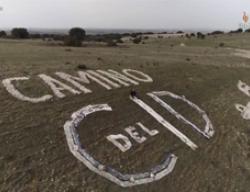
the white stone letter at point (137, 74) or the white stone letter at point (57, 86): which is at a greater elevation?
the white stone letter at point (57, 86)

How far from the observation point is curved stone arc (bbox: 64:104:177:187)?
47.4 ft

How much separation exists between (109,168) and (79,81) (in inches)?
291

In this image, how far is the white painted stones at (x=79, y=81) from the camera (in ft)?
59.4

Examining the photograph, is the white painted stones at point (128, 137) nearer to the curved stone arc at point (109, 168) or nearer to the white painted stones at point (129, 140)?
the white painted stones at point (129, 140)

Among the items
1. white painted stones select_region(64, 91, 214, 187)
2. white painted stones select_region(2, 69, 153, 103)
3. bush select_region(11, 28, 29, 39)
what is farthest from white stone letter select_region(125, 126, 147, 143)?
bush select_region(11, 28, 29, 39)

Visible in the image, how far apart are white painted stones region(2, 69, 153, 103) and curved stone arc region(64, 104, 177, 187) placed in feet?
7.46

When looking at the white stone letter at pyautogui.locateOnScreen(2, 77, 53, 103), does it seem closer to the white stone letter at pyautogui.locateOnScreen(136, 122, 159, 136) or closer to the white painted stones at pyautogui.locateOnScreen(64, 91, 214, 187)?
the white painted stones at pyautogui.locateOnScreen(64, 91, 214, 187)

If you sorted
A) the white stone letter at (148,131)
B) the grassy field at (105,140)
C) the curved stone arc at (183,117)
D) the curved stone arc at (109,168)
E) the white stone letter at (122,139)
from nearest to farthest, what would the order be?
the grassy field at (105,140)
the curved stone arc at (109,168)
the white stone letter at (122,139)
the white stone letter at (148,131)
the curved stone arc at (183,117)

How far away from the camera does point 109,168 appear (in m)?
14.8

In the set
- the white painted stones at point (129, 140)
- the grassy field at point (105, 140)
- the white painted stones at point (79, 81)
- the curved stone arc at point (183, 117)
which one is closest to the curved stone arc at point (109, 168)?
the white painted stones at point (129, 140)

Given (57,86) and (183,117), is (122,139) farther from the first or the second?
(183,117)

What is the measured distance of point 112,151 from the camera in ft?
52.0

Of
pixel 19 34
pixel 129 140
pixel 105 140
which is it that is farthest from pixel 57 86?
pixel 19 34

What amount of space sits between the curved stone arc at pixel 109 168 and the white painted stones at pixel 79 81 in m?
2.27
